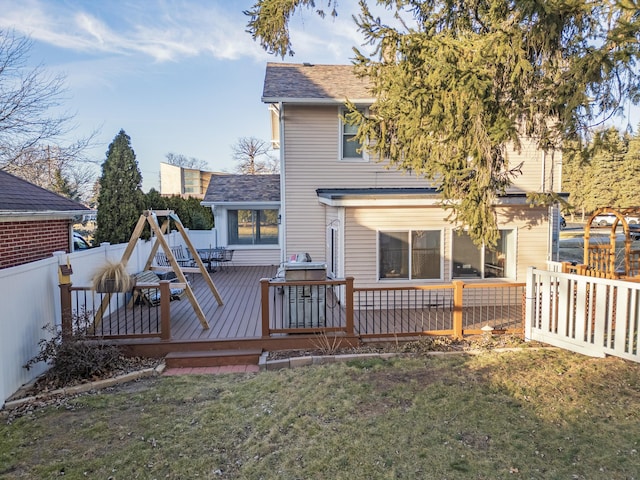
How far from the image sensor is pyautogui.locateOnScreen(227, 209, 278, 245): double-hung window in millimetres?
15109

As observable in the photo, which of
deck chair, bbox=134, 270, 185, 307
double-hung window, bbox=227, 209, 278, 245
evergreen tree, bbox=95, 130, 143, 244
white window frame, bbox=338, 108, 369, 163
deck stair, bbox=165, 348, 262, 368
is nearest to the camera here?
deck stair, bbox=165, 348, 262, 368

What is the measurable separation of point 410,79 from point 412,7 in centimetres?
202

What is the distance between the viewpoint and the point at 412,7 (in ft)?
23.4

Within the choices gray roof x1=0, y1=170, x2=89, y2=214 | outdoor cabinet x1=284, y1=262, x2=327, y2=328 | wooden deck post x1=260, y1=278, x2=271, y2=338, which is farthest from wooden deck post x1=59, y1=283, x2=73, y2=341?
outdoor cabinet x1=284, y1=262, x2=327, y2=328

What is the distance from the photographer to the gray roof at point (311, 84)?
11008mm

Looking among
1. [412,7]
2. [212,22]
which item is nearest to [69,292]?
[412,7]

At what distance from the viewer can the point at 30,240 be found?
21.3 ft

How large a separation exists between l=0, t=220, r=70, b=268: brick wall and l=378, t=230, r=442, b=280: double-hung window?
6306mm

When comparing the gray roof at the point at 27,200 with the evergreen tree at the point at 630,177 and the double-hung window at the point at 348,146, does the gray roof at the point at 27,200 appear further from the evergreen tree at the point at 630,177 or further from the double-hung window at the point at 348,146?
the evergreen tree at the point at 630,177

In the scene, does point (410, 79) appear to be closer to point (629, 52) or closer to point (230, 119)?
point (629, 52)

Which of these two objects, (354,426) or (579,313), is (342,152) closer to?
(579,313)

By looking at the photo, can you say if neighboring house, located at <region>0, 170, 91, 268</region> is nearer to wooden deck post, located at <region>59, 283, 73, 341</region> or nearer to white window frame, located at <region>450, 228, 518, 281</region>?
wooden deck post, located at <region>59, 283, 73, 341</region>

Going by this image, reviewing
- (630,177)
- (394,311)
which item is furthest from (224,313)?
(630,177)

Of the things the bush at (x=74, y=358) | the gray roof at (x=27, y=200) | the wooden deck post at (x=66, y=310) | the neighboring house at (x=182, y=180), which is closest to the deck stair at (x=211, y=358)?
the bush at (x=74, y=358)
